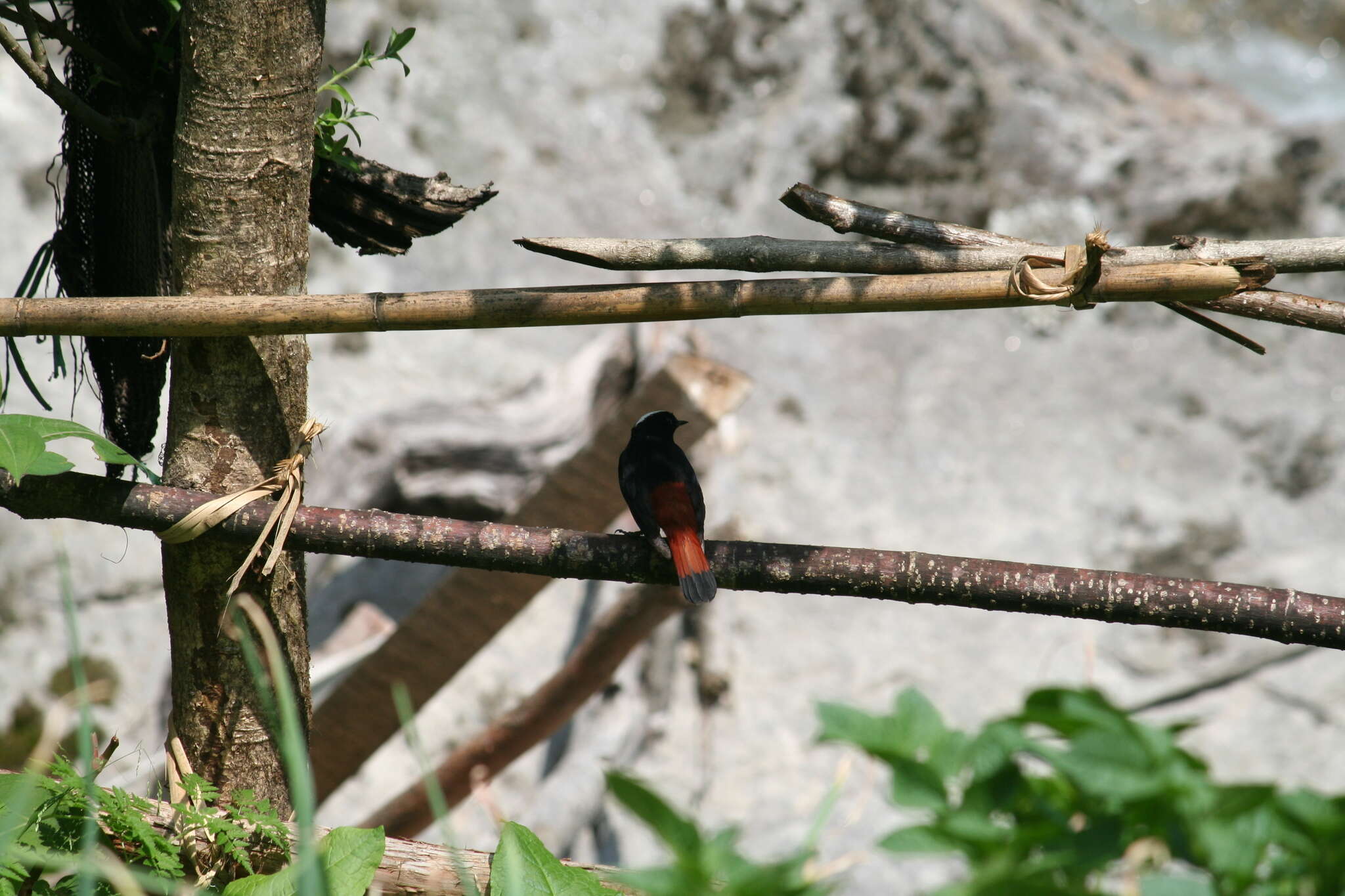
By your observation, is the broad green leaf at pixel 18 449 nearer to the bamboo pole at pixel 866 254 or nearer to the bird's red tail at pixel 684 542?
the bamboo pole at pixel 866 254

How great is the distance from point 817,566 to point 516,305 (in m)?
0.56

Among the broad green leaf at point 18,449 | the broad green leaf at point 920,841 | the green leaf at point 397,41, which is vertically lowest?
the broad green leaf at point 920,841

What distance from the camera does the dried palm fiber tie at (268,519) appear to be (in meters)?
1.49

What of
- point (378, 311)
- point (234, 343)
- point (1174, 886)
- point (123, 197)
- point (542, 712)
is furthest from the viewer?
point (542, 712)

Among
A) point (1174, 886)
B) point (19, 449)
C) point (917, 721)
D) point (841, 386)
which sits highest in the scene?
point (841, 386)

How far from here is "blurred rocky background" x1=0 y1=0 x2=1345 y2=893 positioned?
485 centimetres

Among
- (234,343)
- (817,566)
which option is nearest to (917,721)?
(817,566)

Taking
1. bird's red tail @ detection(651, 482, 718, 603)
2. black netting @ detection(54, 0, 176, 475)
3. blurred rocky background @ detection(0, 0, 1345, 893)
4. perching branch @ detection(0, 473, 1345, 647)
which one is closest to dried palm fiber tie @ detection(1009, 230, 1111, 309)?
perching branch @ detection(0, 473, 1345, 647)

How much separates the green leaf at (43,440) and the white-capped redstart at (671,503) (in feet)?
2.64

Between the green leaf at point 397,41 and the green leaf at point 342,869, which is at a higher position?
the green leaf at point 397,41

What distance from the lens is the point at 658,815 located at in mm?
629

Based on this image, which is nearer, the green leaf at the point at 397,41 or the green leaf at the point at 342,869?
the green leaf at the point at 342,869

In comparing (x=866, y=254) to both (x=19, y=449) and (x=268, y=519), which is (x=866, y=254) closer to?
(x=268, y=519)

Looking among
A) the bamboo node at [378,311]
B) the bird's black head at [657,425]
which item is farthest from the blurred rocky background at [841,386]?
the bamboo node at [378,311]
